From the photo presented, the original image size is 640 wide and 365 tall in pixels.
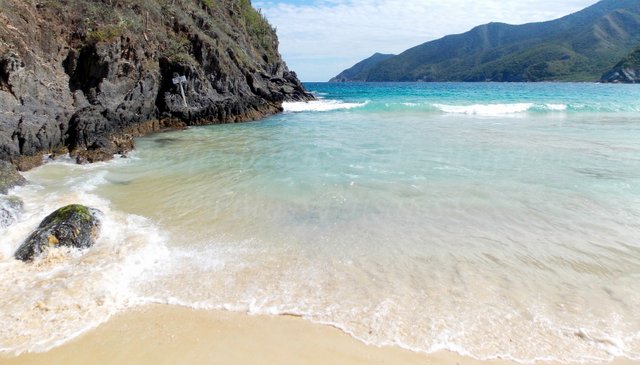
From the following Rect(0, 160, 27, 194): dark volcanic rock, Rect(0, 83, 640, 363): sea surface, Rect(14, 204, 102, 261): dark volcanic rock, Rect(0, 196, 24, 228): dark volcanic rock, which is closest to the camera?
Rect(0, 83, 640, 363): sea surface

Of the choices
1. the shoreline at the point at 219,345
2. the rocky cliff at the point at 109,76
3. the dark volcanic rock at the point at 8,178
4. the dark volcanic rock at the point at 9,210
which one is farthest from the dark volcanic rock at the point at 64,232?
the rocky cliff at the point at 109,76

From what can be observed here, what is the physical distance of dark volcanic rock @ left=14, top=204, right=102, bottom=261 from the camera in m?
6.63

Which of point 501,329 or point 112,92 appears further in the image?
point 112,92

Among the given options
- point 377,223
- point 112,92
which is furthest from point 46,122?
point 377,223

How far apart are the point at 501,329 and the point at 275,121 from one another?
24.9 m

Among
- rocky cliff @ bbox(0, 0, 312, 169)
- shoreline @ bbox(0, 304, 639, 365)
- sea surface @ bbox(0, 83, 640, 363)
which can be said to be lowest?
shoreline @ bbox(0, 304, 639, 365)

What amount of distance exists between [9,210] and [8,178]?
3144 mm

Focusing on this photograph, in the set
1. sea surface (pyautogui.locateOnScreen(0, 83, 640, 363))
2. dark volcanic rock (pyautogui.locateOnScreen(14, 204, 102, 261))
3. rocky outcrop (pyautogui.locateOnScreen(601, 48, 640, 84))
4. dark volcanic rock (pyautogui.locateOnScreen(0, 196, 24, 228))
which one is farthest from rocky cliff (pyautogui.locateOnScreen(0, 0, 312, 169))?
rocky outcrop (pyautogui.locateOnScreen(601, 48, 640, 84))

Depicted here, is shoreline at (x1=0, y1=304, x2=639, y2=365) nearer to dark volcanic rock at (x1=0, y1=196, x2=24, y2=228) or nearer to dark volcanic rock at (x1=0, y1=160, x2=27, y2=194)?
dark volcanic rock at (x1=0, y1=196, x2=24, y2=228)

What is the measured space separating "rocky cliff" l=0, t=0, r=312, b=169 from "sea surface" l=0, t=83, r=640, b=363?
2521 mm

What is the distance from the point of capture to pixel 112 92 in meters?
20.6

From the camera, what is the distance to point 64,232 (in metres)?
6.91

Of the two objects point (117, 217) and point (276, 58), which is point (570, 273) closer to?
point (117, 217)

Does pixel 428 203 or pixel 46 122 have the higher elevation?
pixel 46 122
